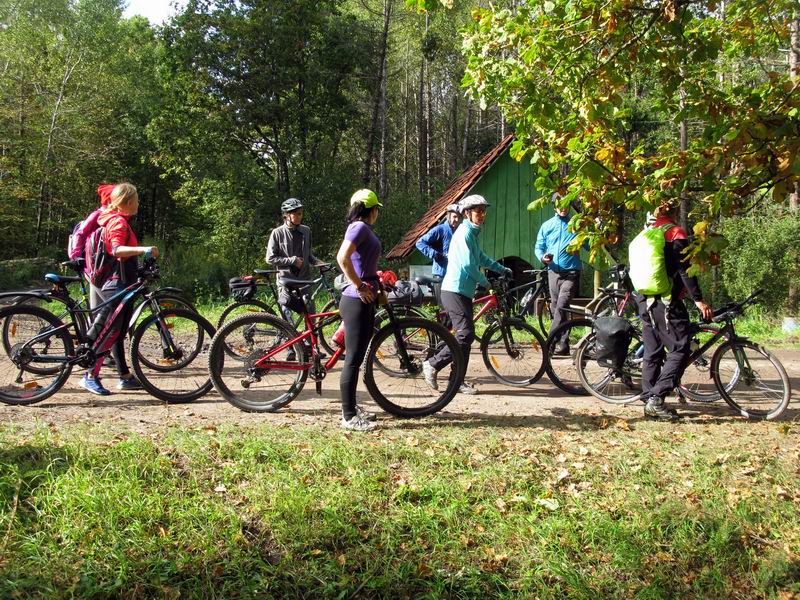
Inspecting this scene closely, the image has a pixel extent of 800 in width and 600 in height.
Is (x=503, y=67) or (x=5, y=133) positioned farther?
(x=5, y=133)

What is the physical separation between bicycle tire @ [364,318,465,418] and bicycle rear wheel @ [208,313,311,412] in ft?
2.17

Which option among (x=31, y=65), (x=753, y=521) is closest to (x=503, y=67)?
(x=753, y=521)

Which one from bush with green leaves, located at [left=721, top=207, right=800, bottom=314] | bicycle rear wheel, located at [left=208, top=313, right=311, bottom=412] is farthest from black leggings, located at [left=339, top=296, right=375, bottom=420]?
bush with green leaves, located at [left=721, top=207, right=800, bottom=314]

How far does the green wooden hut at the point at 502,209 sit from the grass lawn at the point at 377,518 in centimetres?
1184

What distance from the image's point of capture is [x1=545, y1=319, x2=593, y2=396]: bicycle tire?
6734 millimetres

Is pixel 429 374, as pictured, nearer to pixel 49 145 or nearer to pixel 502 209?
pixel 502 209

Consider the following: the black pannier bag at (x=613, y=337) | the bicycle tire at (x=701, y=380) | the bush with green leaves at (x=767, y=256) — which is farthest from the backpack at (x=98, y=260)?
the bush with green leaves at (x=767, y=256)

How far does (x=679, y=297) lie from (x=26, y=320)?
234 inches

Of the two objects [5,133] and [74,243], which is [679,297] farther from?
[5,133]

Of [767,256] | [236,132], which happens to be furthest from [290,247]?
[767,256]

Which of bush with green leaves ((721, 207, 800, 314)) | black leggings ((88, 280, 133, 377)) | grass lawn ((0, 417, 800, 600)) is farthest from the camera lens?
bush with green leaves ((721, 207, 800, 314))

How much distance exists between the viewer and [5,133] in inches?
916

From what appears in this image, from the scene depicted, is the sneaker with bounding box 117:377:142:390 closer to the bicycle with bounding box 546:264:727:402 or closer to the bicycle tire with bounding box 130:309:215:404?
the bicycle tire with bounding box 130:309:215:404

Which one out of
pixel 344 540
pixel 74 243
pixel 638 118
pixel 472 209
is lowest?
pixel 344 540
